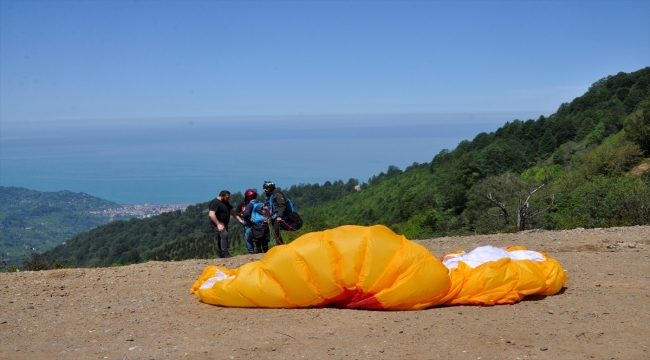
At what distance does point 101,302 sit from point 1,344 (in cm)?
167

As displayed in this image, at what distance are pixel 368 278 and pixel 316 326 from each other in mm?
862

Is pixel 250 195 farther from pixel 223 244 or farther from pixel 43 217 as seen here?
pixel 43 217

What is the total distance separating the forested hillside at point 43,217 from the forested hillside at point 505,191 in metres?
24.9

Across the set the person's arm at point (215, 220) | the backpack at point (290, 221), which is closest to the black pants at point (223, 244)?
the person's arm at point (215, 220)

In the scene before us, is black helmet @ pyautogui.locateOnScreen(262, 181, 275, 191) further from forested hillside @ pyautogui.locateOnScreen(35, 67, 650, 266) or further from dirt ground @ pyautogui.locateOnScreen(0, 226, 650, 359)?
forested hillside @ pyautogui.locateOnScreen(35, 67, 650, 266)

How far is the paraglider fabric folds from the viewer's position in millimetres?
6820

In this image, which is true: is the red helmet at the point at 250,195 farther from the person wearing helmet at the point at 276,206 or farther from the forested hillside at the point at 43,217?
the forested hillside at the point at 43,217

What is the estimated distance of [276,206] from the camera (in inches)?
437

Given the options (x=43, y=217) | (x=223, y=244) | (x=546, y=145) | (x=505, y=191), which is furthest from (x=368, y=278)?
(x=43, y=217)

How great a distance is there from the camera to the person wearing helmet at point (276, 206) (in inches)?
434

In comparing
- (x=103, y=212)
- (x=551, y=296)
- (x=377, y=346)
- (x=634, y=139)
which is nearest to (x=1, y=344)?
(x=377, y=346)

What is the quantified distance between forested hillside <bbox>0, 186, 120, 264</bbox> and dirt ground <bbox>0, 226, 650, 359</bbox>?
7590 cm

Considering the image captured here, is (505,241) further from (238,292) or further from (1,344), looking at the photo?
(1,344)

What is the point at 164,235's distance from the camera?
69688 millimetres
